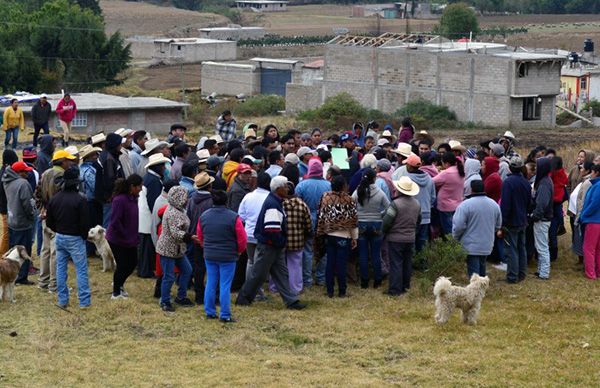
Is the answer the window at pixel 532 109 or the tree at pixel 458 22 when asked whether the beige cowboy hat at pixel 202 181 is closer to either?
the window at pixel 532 109

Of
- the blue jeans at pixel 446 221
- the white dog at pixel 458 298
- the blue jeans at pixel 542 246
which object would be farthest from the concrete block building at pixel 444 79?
the white dog at pixel 458 298

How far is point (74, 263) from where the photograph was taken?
43.2 ft

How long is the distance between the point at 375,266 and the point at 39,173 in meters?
5.02

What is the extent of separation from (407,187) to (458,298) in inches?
80.2

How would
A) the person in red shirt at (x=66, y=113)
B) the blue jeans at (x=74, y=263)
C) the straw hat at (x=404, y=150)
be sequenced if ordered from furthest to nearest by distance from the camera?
the person in red shirt at (x=66, y=113), the straw hat at (x=404, y=150), the blue jeans at (x=74, y=263)

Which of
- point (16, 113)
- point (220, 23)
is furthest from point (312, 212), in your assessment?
point (220, 23)

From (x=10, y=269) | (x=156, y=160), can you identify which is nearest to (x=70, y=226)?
(x=10, y=269)

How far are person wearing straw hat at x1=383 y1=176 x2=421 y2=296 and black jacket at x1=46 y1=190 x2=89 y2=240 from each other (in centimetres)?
383

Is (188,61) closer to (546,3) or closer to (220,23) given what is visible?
(220,23)

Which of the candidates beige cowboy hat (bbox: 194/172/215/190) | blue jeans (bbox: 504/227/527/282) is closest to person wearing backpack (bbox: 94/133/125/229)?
beige cowboy hat (bbox: 194/172/215/190)

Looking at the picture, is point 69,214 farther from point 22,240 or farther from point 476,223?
point 476,223

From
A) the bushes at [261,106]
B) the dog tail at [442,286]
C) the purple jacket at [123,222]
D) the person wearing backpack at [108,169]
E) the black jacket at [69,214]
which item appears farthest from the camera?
the bushes at [261,106]

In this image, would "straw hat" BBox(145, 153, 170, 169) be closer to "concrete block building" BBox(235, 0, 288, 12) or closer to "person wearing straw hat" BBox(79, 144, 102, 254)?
"person wearing straw hat" BBox(79, 144, 102, 254)

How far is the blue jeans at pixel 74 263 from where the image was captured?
511 inches
